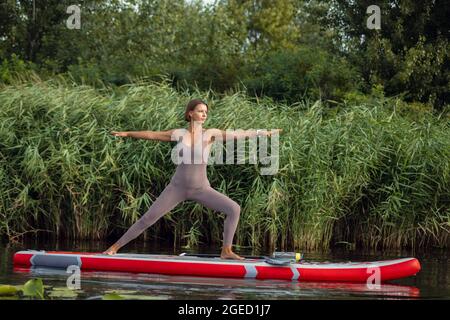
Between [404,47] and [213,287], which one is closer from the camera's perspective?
[213,287]

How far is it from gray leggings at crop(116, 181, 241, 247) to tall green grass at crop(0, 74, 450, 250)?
2.81 metres

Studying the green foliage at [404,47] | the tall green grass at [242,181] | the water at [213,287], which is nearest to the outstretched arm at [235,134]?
the water at [213,287]

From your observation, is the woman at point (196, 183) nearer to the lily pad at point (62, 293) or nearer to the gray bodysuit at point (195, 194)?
the gray bodysuit at point (195, 194)

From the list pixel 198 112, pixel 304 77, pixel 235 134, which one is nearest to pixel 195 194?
pixel 235 134

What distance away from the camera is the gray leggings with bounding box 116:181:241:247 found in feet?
36.7

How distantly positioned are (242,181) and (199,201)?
11.4ft

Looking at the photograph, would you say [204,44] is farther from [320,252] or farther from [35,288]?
[35,288]

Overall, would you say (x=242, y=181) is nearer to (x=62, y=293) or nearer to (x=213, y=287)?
(x=213, y=287)

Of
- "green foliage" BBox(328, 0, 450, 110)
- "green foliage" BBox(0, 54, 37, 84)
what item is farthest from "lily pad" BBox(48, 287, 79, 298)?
"green foliage" BBox(328, 0, 450, 110)

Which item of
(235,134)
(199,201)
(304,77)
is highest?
(304,77)

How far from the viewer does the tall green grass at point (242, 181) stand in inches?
566

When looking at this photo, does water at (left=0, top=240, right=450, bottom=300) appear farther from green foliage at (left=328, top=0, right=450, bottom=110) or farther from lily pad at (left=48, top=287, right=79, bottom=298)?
green foliage at (left=328, top=0, right=450, bottom=110)

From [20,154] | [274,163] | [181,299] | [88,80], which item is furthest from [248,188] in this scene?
[88,80]

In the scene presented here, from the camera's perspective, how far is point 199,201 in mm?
11328
